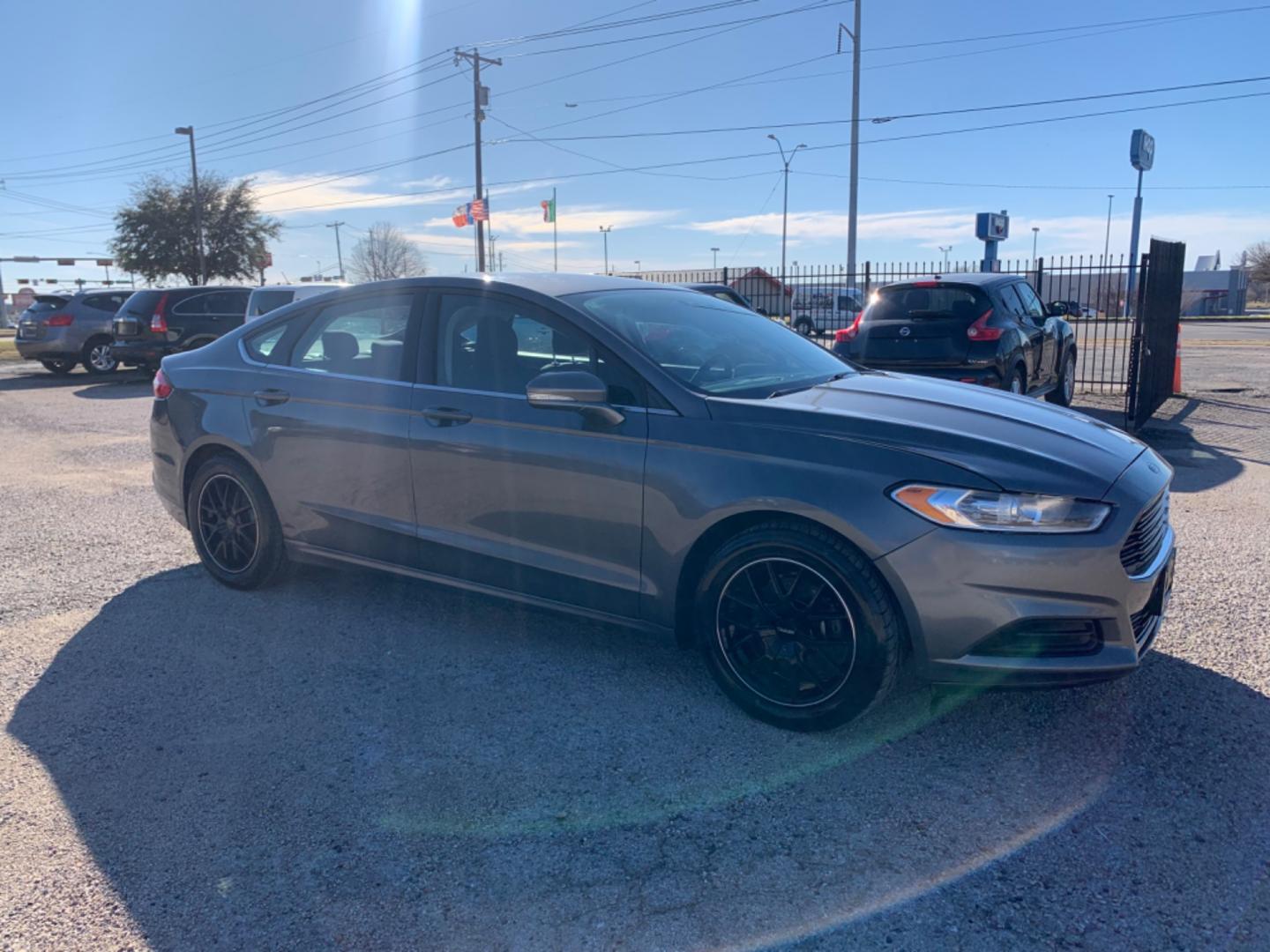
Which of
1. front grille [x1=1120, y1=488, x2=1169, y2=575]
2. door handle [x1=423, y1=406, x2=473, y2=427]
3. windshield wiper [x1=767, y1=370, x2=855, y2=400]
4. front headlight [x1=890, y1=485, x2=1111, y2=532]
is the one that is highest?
windshield wiper [x1=767, y1=370, x2=855, y2=400]

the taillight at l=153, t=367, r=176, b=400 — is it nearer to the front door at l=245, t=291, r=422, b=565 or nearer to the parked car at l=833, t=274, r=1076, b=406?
the front door at l=245, t=291, r=422, b=565

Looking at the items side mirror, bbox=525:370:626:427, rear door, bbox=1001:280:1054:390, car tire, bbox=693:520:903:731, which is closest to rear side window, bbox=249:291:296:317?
rear door, bbox=1001:280:1054:390

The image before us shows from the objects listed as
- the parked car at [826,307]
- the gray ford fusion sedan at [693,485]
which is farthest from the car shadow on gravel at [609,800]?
the parked car at [826,307]

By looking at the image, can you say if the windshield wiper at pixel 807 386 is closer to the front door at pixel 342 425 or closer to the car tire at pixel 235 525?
the front door at pixel 342 425

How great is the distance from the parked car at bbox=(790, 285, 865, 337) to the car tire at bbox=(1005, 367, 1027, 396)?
981 centimetres

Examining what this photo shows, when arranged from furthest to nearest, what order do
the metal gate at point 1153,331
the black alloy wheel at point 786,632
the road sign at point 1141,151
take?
the road sign at point 1141,151 → the metal gate at point 1153,331 → the black alloy wheel at point 786,632

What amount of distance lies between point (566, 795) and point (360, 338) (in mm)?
2512

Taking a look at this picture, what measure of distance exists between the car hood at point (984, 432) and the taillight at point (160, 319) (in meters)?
16.5

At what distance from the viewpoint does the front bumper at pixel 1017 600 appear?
9.75 feet

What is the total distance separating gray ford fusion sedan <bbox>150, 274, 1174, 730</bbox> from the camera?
120 inches

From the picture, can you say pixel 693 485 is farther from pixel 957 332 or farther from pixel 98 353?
pixel 98 353

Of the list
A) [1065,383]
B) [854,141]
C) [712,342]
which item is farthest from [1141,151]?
[712,342]

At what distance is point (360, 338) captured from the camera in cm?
452

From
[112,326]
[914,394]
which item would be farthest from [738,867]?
[112,326]
